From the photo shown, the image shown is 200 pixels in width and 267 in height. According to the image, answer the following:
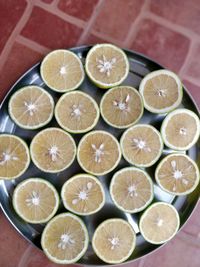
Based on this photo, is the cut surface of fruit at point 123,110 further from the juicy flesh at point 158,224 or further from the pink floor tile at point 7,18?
the pink floor tile at point 7,18

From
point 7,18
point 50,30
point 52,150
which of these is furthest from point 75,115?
point 7,18

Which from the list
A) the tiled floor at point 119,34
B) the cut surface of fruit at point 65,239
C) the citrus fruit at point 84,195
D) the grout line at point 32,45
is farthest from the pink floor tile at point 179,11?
the cut surface of fruit at point 65,239

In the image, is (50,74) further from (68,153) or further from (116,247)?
(116,247)

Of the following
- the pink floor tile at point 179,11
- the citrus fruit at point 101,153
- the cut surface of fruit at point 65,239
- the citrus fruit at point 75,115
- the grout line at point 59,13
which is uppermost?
the pink floor tile at point 179,11

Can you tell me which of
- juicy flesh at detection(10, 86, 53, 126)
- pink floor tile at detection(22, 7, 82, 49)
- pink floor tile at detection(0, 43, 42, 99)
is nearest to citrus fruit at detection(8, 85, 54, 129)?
juicy flesh at detection(10, 86, 53, 126)

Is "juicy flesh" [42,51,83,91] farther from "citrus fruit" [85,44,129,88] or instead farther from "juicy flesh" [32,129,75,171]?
"juicy flesh" [32,129,75,171]

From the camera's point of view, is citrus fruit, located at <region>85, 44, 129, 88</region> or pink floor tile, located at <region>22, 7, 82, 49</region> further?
pink floor tile, located at <region>22, 7, 82, 49</region>

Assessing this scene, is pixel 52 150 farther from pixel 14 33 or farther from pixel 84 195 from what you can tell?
pixel 14 33
